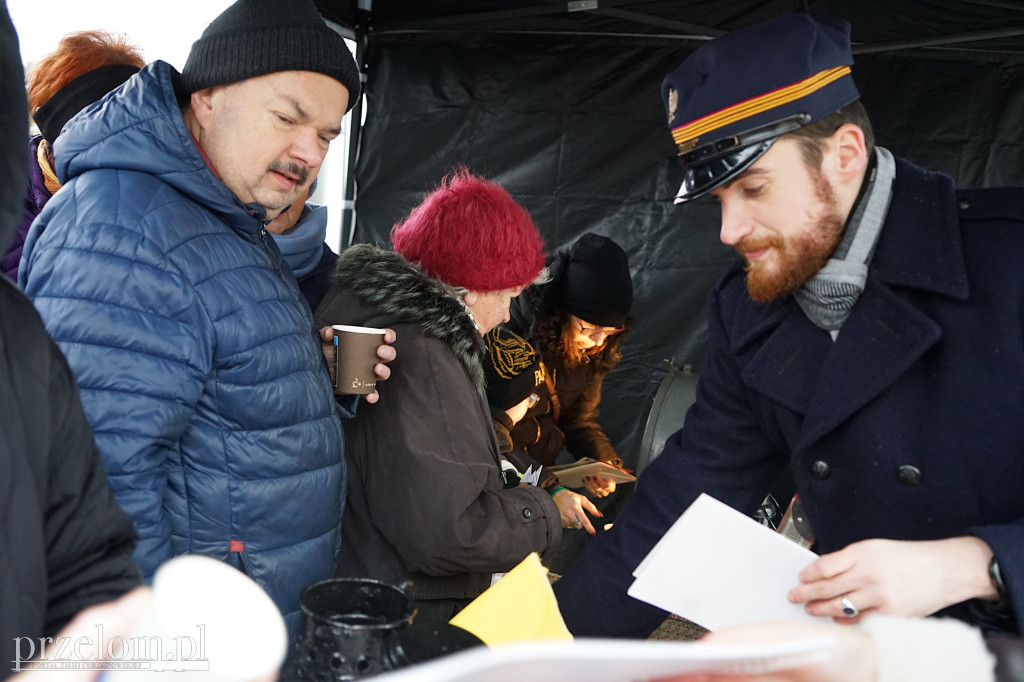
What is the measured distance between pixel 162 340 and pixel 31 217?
131 centimetres

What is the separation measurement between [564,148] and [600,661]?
378cm

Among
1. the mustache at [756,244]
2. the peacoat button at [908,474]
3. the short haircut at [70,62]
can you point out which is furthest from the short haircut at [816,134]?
the short haircut at [70,62]

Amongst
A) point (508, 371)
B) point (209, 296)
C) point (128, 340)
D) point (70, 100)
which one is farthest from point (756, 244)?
point (70, 100)

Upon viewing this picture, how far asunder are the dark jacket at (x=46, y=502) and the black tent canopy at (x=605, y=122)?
3129 mm

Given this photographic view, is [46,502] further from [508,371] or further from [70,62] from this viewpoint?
[508,371]

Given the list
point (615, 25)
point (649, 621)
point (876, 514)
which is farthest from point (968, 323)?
point (615, 25)

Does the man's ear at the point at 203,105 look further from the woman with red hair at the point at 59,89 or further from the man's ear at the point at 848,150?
the man's ear at the point at 848,150

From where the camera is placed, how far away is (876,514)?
1566 millimetres

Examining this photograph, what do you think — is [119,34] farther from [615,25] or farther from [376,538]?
[615,25]

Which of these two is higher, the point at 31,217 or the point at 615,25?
the point at 615,25

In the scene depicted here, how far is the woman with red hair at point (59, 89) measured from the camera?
245 cm

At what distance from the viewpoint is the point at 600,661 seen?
2.06 ft

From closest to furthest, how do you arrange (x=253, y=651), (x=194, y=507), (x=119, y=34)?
(x=253, y=651)
(x=194, y=507)
(x=119, y=34)

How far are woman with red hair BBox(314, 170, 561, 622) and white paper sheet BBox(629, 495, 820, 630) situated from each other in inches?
35.0
